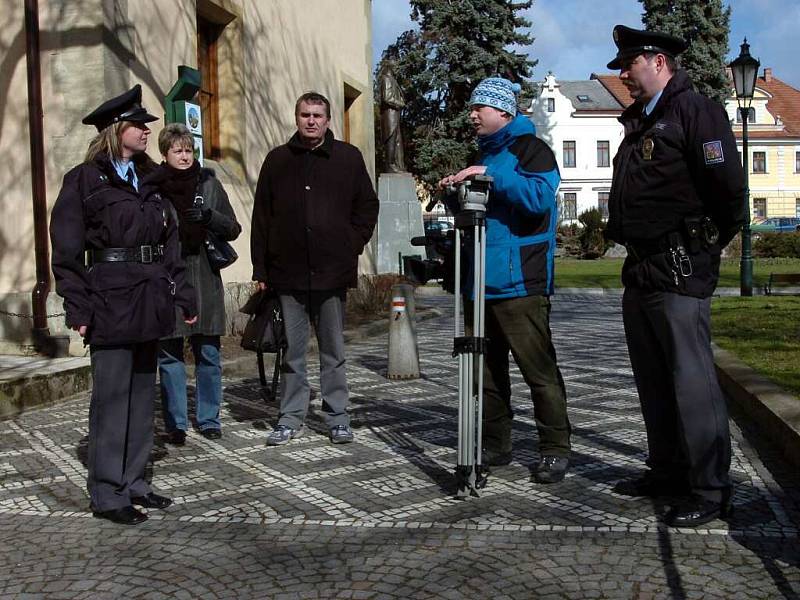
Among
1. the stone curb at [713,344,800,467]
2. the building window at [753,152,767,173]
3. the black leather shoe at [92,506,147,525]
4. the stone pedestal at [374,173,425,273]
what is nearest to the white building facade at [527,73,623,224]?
→ the building window at [753,152,767,173]

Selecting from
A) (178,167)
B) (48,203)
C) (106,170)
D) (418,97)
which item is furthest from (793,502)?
(418,97)

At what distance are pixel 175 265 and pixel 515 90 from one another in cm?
190

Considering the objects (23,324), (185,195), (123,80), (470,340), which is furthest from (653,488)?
(123,80)

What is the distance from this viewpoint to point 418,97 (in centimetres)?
4391

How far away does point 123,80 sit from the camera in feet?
29.7

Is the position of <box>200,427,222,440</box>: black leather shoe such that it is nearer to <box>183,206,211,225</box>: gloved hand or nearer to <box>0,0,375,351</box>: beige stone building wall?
<box>183,206,211,225</box>: gloved hand

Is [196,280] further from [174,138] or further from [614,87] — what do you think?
[614,87]

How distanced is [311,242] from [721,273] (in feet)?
80.0

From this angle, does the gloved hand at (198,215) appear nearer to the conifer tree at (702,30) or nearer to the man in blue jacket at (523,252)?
the man in blue jacket at (523,252)

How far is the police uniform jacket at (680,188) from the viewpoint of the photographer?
150 inches

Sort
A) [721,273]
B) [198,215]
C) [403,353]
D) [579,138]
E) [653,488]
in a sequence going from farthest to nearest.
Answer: [579,138] → [721,273] → [403,353] → [198,215] → [653,488]

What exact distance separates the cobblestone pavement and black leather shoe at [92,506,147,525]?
0.23ft

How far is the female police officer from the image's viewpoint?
4.12m

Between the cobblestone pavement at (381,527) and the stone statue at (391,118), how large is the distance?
14.3 metres
